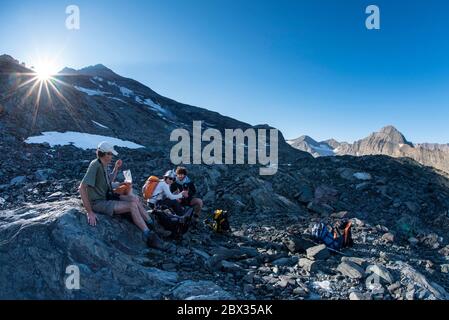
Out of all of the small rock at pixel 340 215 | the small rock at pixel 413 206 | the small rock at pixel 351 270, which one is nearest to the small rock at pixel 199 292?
the small rock at pixel 351 270

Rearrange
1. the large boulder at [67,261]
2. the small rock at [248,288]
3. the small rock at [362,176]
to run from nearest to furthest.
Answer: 1. the large boulder at [67,261]
2. the small rock at [248,288]
3. the small rock at [362,176]

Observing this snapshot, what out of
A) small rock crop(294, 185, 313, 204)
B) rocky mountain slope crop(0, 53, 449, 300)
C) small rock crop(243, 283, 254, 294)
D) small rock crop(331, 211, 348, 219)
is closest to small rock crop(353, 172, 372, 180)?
rocky mountain slope crop(0, 53, 449, 300)

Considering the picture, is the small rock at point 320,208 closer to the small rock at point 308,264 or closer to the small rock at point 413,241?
the small rock at point 413,241

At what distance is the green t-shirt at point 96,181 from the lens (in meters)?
7.08

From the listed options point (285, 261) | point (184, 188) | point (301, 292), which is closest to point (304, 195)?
point (184, 188)

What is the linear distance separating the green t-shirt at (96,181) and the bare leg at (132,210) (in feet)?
1.51

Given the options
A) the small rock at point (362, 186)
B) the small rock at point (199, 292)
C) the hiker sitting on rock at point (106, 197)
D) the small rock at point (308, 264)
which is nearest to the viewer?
the small rock at point (199, 292)

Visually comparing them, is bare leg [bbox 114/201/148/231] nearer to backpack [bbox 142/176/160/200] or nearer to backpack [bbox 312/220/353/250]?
backpack [bbox 142/176/160/200]

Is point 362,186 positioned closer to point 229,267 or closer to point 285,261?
point 285,261

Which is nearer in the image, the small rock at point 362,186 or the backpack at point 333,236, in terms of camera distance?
the backpack at point 333,236
